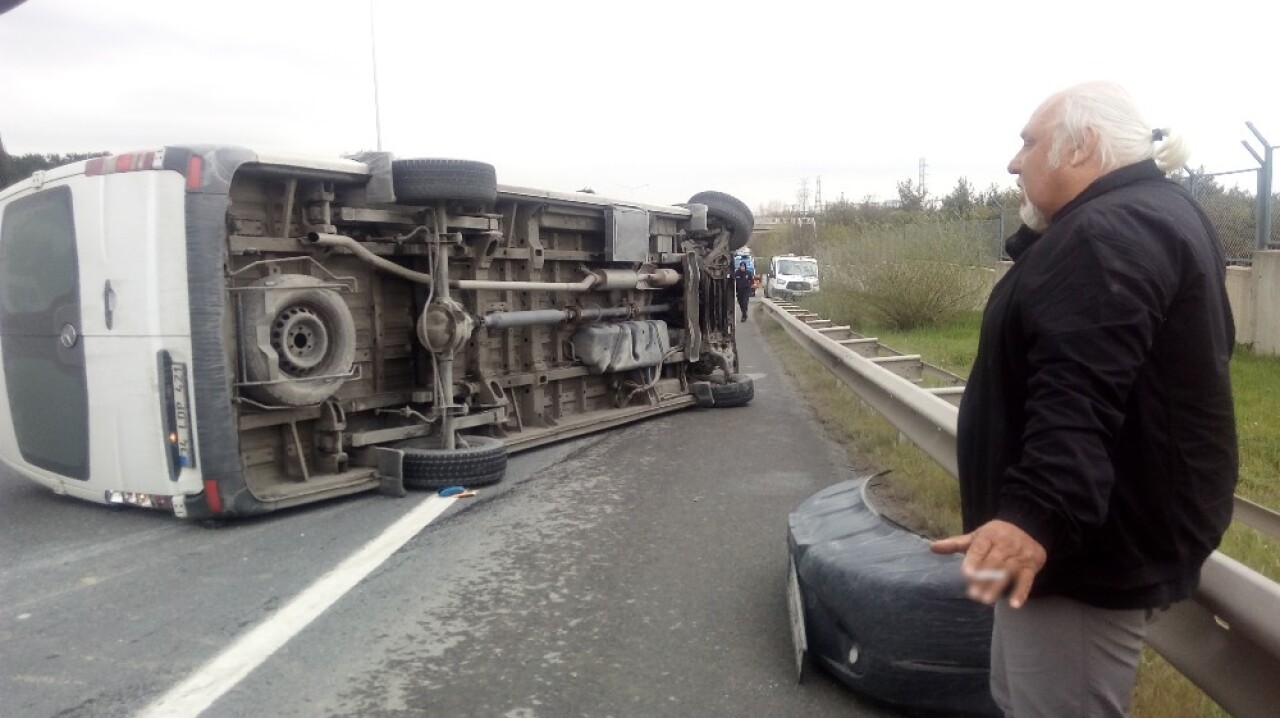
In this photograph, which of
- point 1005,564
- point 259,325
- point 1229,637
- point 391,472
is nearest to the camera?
point 1005,564

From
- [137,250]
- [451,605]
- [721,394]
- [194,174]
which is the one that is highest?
[194,174]

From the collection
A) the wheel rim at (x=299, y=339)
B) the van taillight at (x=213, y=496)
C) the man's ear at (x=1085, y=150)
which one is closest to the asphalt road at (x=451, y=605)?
the van taillight at (x=213, y=496)

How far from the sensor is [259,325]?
597cm

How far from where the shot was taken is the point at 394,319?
753cm

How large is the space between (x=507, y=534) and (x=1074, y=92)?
433 cm

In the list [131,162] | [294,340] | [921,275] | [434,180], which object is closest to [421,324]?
[434,180]

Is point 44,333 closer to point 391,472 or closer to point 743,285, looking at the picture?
point 391,472

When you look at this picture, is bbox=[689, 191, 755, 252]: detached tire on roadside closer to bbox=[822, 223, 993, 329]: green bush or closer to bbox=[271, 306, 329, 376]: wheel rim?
bbox=[271, 306, 329, 376]: wheel rim

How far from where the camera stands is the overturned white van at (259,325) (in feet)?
19.0

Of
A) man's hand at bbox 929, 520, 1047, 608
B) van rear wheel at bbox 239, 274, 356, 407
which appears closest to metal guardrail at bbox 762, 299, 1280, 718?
man's hand at bbox 929, 520, 1047, 608

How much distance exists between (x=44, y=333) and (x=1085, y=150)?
6.16m

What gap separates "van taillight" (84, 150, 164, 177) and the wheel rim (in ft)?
3.51

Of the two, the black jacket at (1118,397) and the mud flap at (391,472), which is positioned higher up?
the black jacket at (1118,397)

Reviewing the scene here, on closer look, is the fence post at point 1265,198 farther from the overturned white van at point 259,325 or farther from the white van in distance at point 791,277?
the white van in distance at point 791,277
